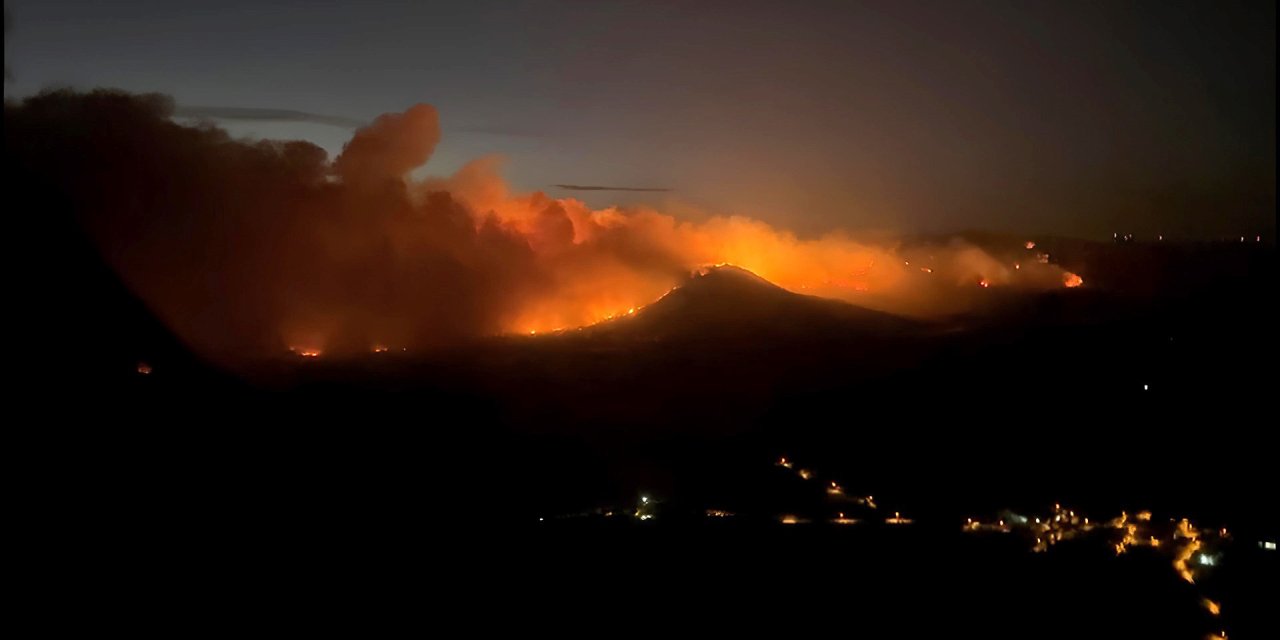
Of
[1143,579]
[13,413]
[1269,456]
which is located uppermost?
[13,413]

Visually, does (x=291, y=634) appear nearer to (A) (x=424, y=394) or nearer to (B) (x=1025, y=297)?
(A) (x=424, y=394)

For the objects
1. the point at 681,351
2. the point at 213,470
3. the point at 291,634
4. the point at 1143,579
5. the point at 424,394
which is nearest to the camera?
the point at 291,634

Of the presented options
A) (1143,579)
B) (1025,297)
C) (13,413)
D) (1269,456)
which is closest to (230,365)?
(13,413)

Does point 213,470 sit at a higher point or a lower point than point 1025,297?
lower

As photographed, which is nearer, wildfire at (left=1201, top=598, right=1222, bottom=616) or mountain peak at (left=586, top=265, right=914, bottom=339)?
wildfire at (left=1201, top=598, right=1222, bottom=616)

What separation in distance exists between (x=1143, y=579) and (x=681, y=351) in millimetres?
22849

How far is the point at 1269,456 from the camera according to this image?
82.8 ft

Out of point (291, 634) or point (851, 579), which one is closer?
point (291, 634)

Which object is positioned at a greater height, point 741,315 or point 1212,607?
point 741,315

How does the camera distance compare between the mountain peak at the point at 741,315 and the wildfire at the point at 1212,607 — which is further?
the mountain peak at the point at 741,315

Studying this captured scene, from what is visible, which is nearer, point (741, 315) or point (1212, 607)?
point (1212, 607)

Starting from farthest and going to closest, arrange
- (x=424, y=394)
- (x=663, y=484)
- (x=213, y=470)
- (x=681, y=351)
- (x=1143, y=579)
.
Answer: (x=681, y=351) → (x=424, y=394) → (x=663, y=484) → (x=213, y=470) → (x=1143, y=579)

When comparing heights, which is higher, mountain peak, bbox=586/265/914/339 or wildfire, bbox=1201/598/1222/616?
mountain peak, bbox=586/265/914/339

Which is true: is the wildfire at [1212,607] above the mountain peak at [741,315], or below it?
below
